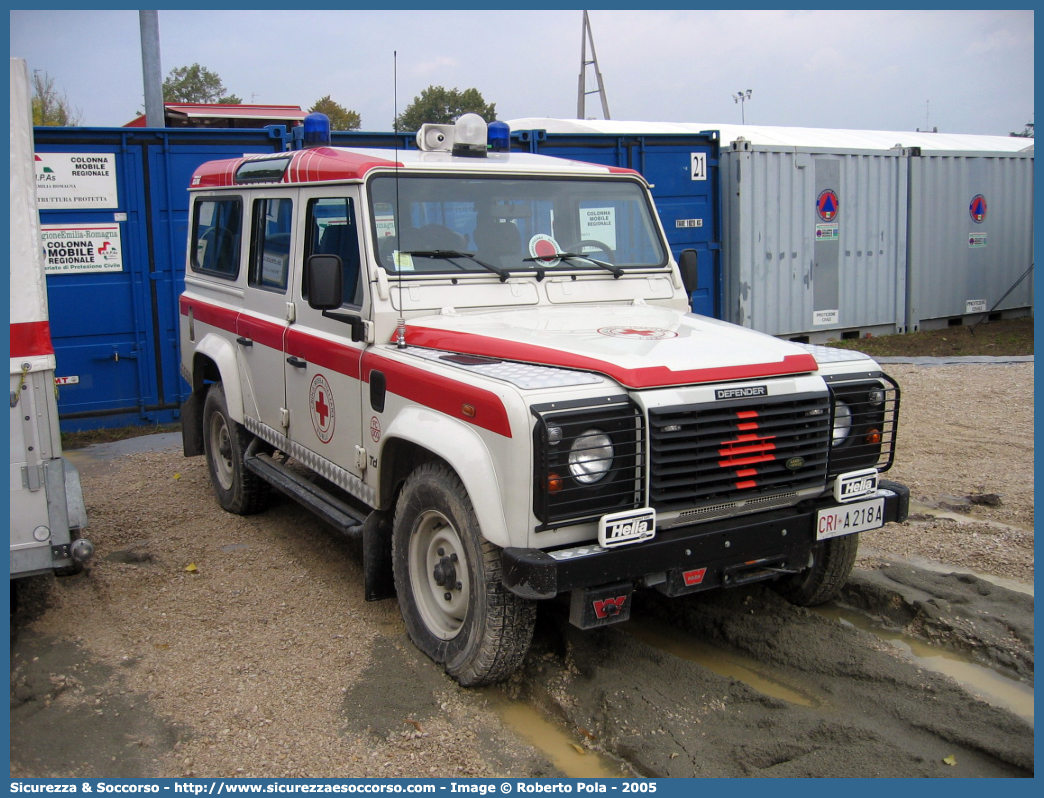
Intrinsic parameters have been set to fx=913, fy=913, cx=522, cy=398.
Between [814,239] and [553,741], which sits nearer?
[553,741]

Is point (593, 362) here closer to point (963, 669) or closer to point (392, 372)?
point (392, 372)

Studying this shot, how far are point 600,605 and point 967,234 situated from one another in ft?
43.9

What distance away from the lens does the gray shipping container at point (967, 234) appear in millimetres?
13852

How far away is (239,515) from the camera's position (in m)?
6.25

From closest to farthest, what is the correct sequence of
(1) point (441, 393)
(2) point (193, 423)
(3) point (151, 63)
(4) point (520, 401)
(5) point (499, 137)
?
(4) point (520, 401), (1) point (441, 393), (5) point (499, 137), (2) point (193, 423), (3) point (151, 63)

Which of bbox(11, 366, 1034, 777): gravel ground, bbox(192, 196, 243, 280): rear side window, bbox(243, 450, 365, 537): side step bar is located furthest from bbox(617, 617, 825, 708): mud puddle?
bbox(192, 196, 243, 280): rear side window

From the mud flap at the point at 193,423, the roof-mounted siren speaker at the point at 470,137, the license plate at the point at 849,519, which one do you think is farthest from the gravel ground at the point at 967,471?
the mud flap at the point at 193,423

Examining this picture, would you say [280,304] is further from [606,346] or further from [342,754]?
[342,754]

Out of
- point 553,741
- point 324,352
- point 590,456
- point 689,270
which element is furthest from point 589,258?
point 553,741

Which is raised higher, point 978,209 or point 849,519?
point 978,209

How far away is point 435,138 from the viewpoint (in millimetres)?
4953

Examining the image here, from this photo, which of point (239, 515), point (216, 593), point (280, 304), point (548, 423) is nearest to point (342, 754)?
point (548, 423)

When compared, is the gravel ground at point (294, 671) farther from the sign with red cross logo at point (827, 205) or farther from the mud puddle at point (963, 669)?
the sign with red cross logo at point (827, 205)

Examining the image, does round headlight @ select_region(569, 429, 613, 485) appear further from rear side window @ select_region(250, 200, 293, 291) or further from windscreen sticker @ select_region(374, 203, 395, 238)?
rear side window @ select_region(250, 200, 293, 291)
